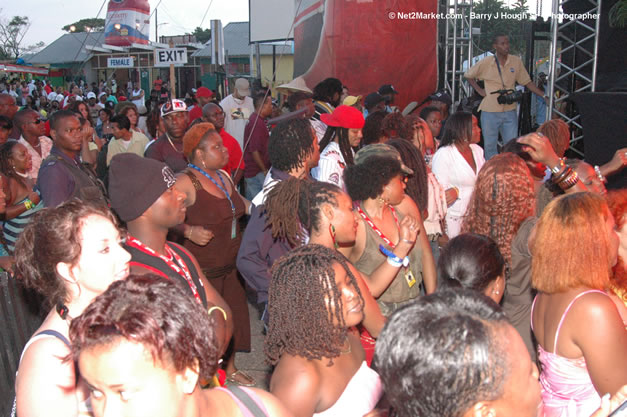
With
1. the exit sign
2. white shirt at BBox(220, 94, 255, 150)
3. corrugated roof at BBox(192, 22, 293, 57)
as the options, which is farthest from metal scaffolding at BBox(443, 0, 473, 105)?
corrugated roof at BBox(192, 22, 293, 57)

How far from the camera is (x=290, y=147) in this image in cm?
394

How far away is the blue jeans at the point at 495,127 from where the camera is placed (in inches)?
352

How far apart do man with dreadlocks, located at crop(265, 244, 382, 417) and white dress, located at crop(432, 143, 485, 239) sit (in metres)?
3.10

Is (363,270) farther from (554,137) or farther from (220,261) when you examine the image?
(554,137)

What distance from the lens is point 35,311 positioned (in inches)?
150

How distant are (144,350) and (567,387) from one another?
1.88 m

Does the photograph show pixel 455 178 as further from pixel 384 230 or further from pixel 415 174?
pixel 384 230

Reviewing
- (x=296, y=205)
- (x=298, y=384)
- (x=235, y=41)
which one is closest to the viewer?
(x=298, y=384)

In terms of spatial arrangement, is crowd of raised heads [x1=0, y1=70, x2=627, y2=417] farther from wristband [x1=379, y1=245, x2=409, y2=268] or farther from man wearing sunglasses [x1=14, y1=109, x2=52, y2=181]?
man wearing sunglasses [x1=14, y1=109, x2=52, y2=181]

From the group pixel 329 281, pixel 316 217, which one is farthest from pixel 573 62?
pixel 329 281

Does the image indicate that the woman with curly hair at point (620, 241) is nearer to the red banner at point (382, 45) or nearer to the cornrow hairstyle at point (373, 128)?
the cornrow hairstyle at point (373, 128)

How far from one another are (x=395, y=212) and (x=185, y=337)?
2.57 m

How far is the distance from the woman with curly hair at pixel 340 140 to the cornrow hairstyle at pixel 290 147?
1017mm

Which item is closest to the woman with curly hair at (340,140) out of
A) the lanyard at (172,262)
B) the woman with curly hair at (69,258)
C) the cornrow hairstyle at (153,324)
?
the lanyard at (172,262)
